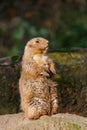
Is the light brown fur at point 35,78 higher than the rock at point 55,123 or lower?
higher

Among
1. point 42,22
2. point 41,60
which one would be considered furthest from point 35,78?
point 42,22

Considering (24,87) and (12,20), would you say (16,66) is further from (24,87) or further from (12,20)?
(12,20)

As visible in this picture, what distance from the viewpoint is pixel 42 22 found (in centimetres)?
1653

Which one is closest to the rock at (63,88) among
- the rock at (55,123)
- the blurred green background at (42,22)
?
the rock at (55,123)

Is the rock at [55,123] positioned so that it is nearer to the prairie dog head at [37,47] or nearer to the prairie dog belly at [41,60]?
the prairie dog belly at [41,60]

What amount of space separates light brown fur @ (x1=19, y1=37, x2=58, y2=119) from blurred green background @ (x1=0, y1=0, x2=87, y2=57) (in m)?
7.70

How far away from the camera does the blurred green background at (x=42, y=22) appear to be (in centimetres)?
1483

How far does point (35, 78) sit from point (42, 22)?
10355 mm

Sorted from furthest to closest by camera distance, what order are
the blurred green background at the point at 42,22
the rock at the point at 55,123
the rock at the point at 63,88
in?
the blurred green background at the point at 42,22 < the rock at the point at 63,88 < the rock at the point at 55,123

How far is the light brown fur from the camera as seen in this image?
6.22m

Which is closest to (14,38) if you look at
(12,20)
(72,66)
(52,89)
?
(12,20)

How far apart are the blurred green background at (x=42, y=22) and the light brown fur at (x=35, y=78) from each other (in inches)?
303

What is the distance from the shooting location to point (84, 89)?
824 centimetres

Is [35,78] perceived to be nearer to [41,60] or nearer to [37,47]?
[41,60]
